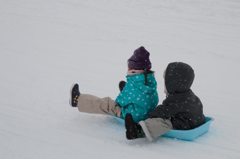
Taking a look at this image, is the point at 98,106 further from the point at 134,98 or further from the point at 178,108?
the point at 178,108

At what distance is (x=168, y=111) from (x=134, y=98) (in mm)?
307

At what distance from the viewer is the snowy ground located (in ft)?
6.30

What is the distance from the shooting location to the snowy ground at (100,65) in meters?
1.92

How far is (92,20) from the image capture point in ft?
20.4

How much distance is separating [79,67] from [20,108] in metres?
1.44

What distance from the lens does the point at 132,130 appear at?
6.10 feet

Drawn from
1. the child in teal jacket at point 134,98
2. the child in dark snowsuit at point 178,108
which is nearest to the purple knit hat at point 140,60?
the child in teal jacket at point 134,98

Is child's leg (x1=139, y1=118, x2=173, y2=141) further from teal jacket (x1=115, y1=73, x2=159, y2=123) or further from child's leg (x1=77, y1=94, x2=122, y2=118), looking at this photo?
child's leg (x1=77, y1=94, x2=122, y2=118)

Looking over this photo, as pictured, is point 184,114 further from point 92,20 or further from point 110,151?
point 92,20

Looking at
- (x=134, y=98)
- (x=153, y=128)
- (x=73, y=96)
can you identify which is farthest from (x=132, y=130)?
(x=73, y=96)

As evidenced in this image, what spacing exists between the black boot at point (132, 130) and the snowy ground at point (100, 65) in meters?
0.09

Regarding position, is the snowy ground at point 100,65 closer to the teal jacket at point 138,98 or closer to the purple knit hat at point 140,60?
the teal jacket at point 138,98

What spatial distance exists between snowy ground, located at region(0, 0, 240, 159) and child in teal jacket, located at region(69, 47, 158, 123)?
17 centimetres

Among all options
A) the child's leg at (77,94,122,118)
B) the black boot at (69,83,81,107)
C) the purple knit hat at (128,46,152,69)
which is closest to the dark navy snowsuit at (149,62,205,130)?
the purple knit hat at (128,46,152,69)
